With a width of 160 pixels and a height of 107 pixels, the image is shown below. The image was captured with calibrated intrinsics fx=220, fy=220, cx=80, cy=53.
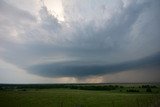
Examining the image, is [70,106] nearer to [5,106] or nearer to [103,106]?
[103,106]

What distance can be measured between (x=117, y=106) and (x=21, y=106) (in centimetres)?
2572

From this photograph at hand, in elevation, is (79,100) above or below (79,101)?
above

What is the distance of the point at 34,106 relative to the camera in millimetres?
59969

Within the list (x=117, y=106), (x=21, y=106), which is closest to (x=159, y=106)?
A: (x=117, y=106)

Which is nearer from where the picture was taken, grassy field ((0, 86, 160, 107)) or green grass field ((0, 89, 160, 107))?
green grass field ((0, 89, 160, 107))

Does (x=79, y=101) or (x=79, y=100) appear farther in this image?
(x=79, y=100)

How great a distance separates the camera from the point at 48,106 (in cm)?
5894

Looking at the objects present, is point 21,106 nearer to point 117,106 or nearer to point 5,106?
point 5,106

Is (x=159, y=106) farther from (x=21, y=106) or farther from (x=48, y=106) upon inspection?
(x=21, y=106)

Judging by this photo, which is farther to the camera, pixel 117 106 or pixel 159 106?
pixel 117 106

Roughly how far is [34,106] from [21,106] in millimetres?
3444

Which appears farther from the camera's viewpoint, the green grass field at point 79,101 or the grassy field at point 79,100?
the grassy field at point 79,100

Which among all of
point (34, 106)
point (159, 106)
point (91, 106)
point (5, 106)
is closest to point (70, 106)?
point (91, 106)

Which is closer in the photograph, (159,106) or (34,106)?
(159,106)
